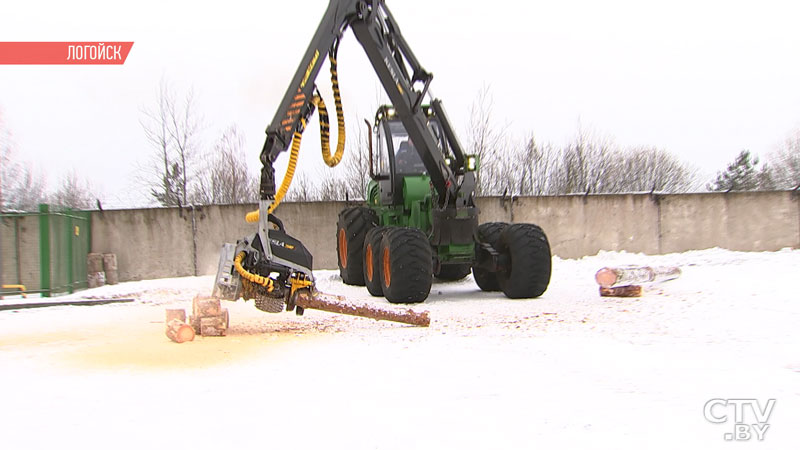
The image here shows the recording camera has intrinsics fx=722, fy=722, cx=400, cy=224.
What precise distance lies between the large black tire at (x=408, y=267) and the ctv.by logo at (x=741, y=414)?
5419 millimetres

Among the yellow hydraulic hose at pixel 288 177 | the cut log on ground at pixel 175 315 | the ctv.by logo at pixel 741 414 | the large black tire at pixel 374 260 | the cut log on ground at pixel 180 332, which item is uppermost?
the yellow hydraulic hose at pixel 288 177

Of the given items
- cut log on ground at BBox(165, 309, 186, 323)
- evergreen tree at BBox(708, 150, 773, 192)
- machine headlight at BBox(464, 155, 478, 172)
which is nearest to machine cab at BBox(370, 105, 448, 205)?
machine headlight at BBox(464, 155, 478, 172)

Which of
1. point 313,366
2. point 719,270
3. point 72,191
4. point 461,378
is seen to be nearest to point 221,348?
point 313,366

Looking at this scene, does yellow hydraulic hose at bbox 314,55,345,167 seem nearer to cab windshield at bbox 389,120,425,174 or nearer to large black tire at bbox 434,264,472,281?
cab windshield at bbox 389,120,425,174

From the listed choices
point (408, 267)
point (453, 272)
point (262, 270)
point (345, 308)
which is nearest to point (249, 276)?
point (262, 270)

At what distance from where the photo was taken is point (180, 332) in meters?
6.70

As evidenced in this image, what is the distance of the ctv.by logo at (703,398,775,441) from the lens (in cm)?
387

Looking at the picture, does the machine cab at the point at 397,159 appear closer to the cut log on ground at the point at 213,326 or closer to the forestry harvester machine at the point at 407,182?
the forestry harvester machine at the point at 407,182

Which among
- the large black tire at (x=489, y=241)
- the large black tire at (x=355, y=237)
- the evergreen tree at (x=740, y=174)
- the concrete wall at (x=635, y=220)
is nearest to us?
the large black tire at (x=489, y=241)

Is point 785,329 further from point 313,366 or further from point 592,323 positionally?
point 313,366

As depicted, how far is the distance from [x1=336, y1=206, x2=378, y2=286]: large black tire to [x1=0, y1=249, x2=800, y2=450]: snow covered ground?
12.2ft

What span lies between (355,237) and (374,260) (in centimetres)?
200

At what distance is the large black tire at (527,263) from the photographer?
10062 millimetres

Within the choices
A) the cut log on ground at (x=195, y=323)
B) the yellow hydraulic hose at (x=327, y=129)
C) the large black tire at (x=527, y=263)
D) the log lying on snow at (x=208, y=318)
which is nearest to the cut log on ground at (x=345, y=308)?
the log lying on snow at (x=208, y=318)
